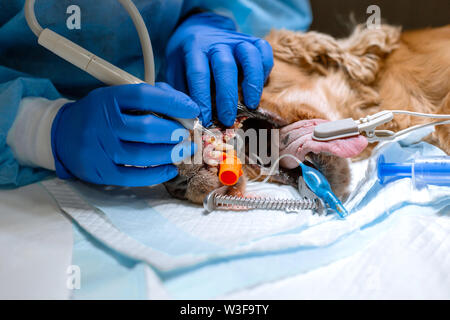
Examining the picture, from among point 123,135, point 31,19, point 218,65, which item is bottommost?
point 123,135

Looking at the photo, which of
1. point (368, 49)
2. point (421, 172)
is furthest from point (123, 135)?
point (368, 49)

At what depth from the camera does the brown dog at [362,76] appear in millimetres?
1000

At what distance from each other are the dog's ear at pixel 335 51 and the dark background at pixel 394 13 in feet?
0.77

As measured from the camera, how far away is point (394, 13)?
150 centimetres

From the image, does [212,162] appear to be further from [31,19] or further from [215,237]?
[31,19]

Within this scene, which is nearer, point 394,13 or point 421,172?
point 421,172

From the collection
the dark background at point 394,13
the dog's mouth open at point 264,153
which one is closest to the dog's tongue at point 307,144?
the dog's mouth open at point 264,153

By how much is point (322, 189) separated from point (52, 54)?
796mm

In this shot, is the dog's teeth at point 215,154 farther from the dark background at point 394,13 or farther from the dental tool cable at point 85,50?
the dark background at point 394,13

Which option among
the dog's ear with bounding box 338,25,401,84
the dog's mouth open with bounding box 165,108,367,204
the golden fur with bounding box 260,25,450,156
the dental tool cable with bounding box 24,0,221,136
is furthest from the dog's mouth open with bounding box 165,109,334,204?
the dog's ear with bounding box 338,25,401,84

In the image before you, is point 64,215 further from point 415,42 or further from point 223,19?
point 415,42

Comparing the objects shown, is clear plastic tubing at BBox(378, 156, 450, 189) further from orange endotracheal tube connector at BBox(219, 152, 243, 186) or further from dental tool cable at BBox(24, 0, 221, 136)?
dental tool cable at BBox(24, 0, 221, 136)

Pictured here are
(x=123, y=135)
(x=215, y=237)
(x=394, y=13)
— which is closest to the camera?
(x=215, y=237)

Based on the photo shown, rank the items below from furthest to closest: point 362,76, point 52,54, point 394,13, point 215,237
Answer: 1. point 394,13
2. point 362,76
3. point 52,54
4. point 215,237
